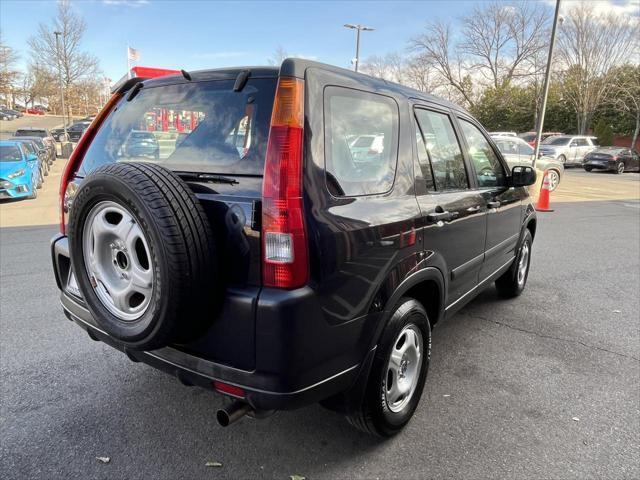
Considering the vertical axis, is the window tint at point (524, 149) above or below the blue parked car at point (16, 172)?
above

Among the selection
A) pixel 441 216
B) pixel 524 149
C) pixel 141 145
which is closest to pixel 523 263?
pixel 441 216

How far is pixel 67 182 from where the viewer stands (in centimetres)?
289

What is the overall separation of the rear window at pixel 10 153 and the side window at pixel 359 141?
1302 cm

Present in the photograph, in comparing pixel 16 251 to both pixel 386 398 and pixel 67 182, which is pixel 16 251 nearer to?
pixel 67 182

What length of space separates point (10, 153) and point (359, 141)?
13.7 metres

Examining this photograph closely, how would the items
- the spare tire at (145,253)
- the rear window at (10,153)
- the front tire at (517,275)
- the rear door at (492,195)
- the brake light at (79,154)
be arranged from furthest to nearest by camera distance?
the rear window at (10,153), the front tire at (517,275), the rear door at (492,195), the brake light at (79,154), the spare tire at (145,253)

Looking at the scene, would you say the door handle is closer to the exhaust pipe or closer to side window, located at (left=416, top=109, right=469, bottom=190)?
side window, located at (left=416, top=109, right=469, bottom=190)

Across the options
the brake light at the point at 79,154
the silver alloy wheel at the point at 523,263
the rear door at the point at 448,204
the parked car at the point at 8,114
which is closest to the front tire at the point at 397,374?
the rear door at the point at 448,204

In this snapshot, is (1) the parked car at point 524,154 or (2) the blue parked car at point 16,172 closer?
(2) the blue parked car at point 16,172

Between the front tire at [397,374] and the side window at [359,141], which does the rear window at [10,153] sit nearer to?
the side window at [359,141]

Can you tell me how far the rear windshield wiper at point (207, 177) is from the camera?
6.84 feet

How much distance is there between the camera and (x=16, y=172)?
39.1 ft

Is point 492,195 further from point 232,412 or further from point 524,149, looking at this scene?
point 524,149

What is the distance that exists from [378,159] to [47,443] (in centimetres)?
230
